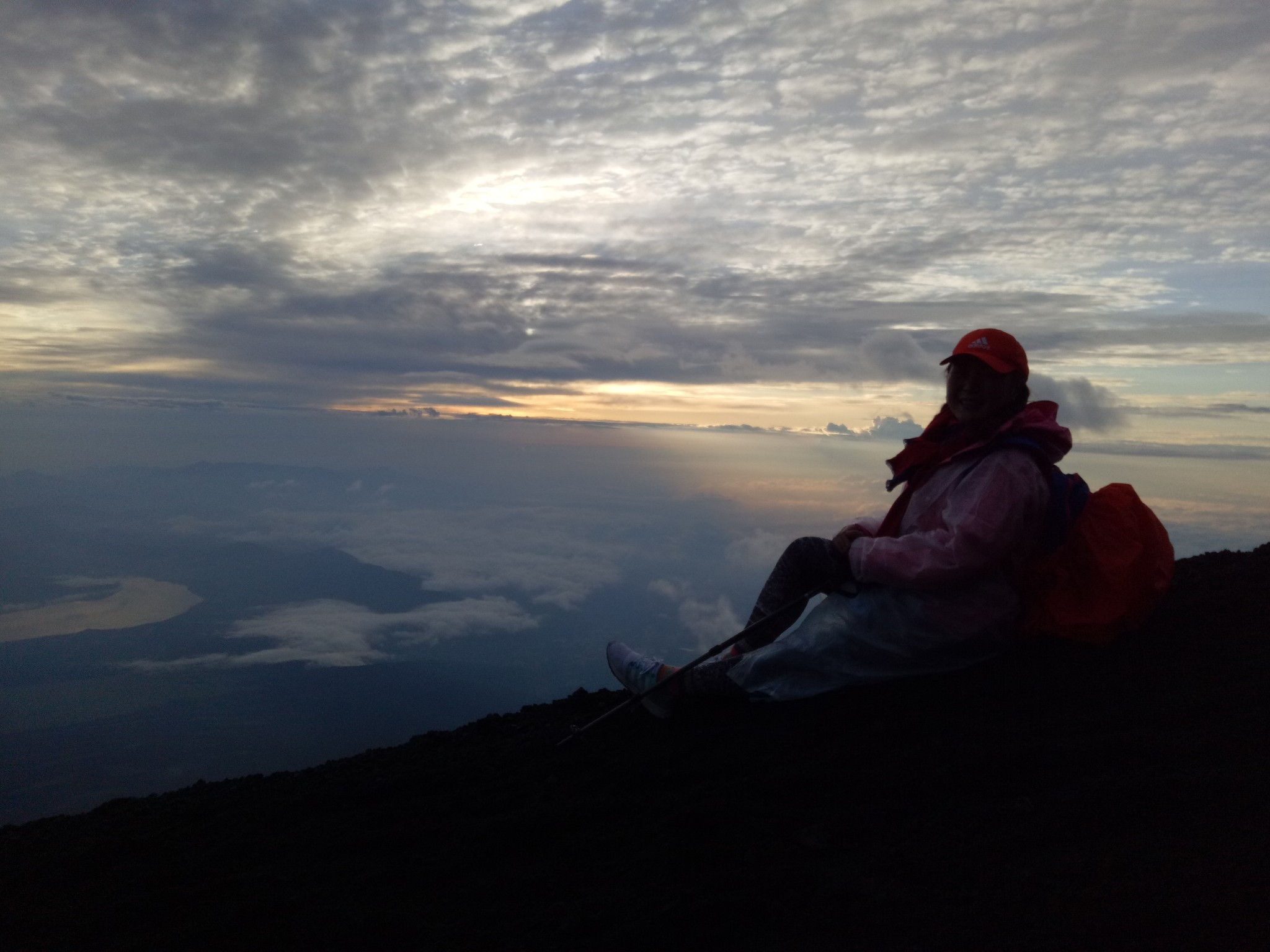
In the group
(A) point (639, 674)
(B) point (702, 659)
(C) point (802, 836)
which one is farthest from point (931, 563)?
(A) point (639, 674)

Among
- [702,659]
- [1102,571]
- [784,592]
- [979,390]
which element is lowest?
[702,659]

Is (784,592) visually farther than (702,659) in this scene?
No

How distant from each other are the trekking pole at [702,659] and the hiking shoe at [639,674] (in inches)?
2.4

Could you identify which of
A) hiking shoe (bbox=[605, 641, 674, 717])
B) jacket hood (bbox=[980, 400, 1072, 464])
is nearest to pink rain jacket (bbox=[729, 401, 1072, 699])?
jacket hood (bbox=[980, 400, 1072, 464])

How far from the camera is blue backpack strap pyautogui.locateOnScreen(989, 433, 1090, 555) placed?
13.6 feet

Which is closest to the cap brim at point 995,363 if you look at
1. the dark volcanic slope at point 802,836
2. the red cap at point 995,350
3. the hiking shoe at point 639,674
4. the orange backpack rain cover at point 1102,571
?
the red cap at point 995,350

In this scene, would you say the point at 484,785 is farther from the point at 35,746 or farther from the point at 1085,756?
the point at 35,746

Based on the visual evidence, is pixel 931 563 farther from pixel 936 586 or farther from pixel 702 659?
pixel 702 659

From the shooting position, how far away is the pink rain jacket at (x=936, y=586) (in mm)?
4051

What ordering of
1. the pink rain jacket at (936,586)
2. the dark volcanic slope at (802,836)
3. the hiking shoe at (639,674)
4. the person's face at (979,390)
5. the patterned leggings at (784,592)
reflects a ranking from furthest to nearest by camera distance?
the hiking shoe at (639,674) < the patterned leggings at (784,592) < the person's face at (979,390) < the pink rain jacket at (936,586) < the dark volcanic slope at (802,836)

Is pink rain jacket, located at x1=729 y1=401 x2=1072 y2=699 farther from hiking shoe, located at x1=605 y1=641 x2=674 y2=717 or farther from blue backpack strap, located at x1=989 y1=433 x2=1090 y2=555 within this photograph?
hiking shoe, located at x1=605 y1=641 x2=674 y2=717

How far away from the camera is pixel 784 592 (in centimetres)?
501

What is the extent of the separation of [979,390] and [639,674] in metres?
3.25

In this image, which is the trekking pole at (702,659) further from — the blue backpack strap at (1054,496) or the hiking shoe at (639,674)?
the blue backpack strap at (1054,496)
